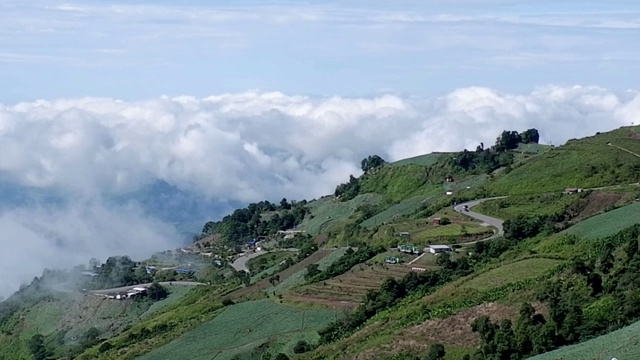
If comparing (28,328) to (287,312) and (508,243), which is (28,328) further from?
(508,243)

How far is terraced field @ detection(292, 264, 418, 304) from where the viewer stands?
81.6m

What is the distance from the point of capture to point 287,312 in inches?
3174

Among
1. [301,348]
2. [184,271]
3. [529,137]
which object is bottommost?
[301,348]

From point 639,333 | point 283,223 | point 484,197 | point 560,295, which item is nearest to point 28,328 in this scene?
point 283,223

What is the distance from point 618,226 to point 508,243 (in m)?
13.2

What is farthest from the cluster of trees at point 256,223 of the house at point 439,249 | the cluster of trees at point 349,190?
the house at point 439,249

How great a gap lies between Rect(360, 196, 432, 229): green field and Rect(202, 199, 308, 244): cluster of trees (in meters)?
30.1

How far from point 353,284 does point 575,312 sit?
1385 inches

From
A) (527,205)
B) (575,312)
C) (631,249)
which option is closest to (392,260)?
(527,205)

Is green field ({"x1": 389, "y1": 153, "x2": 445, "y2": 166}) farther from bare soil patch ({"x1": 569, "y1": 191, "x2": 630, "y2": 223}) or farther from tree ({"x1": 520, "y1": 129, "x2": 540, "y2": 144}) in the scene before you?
bare soil patch ({"x1": 569, "y1": 191, "x2": 630, "y2": 223})

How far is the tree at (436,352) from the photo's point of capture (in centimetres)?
5541

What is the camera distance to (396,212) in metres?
136

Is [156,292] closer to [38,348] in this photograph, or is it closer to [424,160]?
[38,348]

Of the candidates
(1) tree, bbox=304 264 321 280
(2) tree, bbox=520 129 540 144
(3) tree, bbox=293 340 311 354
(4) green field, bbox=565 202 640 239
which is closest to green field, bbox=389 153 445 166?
(2) tree, bbox=520 129 540 144
